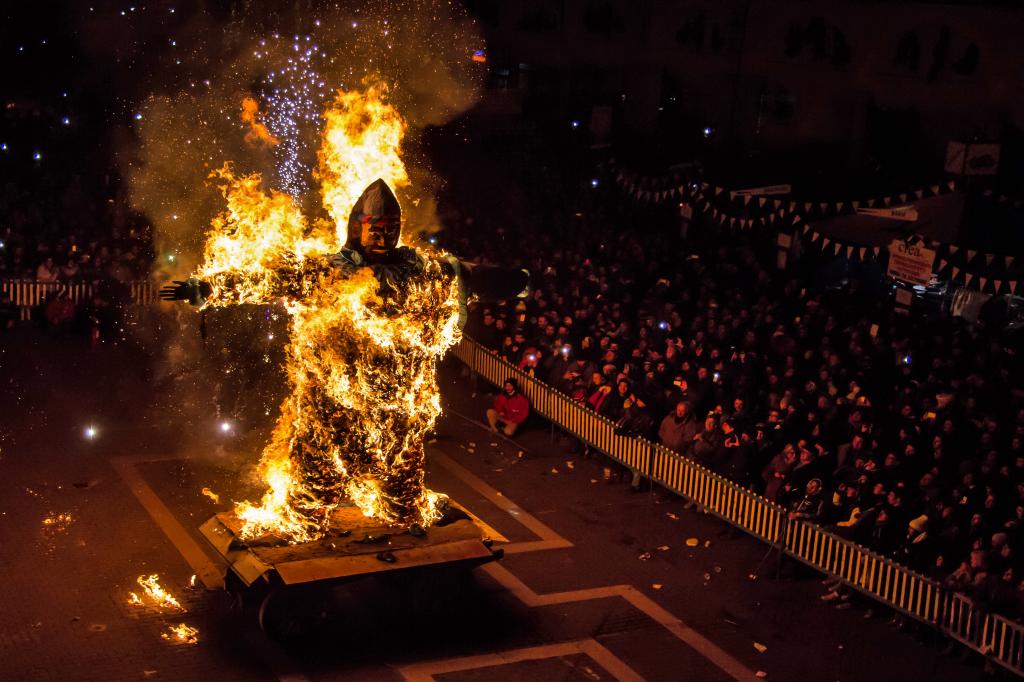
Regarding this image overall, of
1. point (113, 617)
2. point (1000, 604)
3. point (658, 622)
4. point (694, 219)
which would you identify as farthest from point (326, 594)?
point (694, 219)

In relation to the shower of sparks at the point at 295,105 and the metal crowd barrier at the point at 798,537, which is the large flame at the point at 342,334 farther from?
the shower of sparks at the point at 295,105

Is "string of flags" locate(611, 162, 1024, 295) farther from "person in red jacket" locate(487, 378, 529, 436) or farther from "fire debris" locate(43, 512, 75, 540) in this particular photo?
"fire debris" locate(43, 512, 75, 540)

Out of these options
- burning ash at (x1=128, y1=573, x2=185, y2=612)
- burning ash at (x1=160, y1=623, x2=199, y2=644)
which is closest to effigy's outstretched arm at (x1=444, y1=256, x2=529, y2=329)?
burning ash at (x1=160, y1=623, x2=199, y2=644)

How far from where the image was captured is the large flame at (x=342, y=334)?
36.0 ft

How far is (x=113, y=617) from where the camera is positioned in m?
11.8

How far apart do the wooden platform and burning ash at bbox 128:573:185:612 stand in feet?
2.72

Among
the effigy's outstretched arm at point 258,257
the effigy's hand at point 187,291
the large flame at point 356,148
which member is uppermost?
the large flame at point 356,148

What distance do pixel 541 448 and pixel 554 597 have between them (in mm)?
4920

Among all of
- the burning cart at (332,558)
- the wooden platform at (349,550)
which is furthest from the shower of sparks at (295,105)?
the burning cart at (332,558)

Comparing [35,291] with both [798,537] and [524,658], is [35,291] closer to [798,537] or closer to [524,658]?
[524,658]

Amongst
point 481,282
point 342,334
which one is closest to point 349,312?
point 342,334

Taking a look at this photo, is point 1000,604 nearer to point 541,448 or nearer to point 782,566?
point 782,566

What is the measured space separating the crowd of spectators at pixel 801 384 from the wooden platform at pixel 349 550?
395 cm

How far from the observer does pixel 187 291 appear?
1027cm
